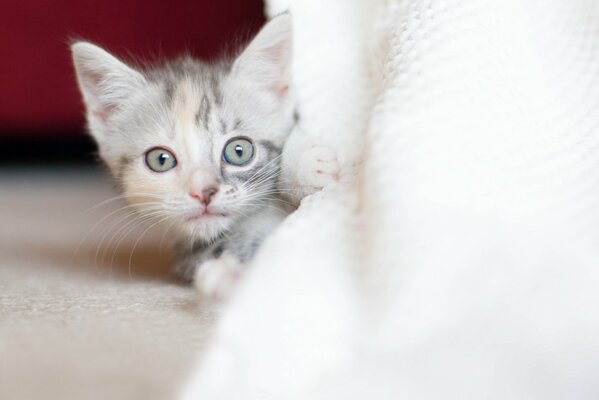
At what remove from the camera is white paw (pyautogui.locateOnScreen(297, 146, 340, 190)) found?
45.1 inches

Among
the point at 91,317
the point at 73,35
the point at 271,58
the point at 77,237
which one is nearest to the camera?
the point at 91,317

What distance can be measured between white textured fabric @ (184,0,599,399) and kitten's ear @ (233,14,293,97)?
275 millimetres

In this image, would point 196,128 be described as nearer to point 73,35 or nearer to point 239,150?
point 239,150

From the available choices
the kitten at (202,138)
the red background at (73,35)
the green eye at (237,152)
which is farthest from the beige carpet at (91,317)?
the red background at (73,35)

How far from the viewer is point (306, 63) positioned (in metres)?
1.32

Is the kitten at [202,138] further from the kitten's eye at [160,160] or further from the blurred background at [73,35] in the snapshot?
the blurred background at [73,35]

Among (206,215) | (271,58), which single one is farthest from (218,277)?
(271,58)

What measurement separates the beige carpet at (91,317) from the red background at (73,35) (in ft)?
2.44

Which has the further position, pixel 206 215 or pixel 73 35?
pixel 73 35

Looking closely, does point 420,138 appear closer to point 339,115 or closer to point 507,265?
point 507,265

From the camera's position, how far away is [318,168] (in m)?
1.15

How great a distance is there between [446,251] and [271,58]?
63 centimetres

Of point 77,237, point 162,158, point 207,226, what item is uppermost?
Result: point 162,158

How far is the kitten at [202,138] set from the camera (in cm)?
112
